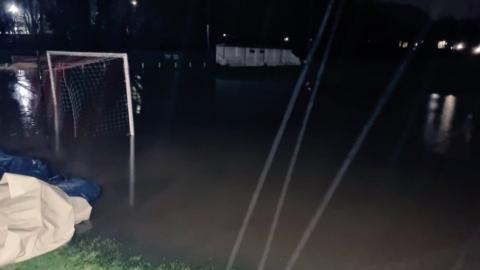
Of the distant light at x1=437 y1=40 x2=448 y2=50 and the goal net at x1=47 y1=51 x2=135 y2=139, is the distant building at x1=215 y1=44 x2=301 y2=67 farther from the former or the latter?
the goal net at x1=47 y1=51 x2=135 y2=139

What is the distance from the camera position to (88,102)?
16031 mm

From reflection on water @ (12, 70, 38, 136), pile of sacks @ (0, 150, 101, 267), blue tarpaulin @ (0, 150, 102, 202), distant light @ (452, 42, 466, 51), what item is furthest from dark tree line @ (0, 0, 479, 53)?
pile of sacks @ (0, 150, 101, 267)

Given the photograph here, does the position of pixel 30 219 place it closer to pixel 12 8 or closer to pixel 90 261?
pixel 90 261

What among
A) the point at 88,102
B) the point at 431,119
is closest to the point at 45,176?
the point at 88,102

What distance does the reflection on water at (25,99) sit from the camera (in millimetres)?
13153

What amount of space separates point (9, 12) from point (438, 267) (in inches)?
2758

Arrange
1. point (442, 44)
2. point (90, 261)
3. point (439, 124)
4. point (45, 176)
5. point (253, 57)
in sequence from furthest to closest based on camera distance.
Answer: point (442, 44), point (253, 57), point (439, 124), point (45, 176), point (90, 261)

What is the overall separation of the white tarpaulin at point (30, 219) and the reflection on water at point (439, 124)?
9482mm

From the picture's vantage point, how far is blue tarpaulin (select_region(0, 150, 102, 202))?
636cm

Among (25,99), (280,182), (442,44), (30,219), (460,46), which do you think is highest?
(442,44)

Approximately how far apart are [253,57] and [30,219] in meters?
40.0

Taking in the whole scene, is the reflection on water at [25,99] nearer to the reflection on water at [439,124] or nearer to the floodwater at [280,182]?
the floodwater at [280,182]

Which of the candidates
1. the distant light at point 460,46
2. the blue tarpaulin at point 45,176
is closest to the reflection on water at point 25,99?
the blue tarpaulin at point 45,176

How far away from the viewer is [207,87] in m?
25.7
